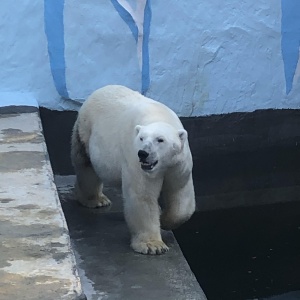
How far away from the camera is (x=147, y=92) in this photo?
4.48 metres

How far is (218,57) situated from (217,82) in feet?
0.50

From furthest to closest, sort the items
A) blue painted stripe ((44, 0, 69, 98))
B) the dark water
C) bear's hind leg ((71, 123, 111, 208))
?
1. blue painted stripe ((44, 0, 69, 98))
2. the dark water
3. bear's hind leg ((71, 123, 111, 208))

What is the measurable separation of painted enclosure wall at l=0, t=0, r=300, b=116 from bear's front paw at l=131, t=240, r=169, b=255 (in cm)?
138

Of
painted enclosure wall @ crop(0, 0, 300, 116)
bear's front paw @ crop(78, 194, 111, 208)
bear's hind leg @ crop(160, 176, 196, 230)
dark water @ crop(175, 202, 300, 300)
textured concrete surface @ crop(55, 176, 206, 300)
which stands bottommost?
dark water @ crop(175, 202, 300, 300)

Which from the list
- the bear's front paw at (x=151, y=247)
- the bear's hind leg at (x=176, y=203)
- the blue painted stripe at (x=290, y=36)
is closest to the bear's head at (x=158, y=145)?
the bear's hind leg at (x=176, y=203)

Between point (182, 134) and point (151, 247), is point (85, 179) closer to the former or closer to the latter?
point (151, 247)

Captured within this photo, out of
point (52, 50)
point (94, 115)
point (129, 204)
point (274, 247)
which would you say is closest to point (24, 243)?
point (129, 204)

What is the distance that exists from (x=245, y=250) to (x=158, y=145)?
1744 millimetres

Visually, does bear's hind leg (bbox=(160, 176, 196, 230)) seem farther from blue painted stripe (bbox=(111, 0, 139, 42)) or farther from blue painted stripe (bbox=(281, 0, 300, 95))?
blue painted stripe (bbox=(281, 0, 300, 95))

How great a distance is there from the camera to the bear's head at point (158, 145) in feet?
9.60

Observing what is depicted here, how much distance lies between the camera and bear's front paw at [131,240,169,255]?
10.6 feet

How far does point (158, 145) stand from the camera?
295cm

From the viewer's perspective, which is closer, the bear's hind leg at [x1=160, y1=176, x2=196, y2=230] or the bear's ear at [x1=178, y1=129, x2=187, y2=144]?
the bear's ear at [x1=178, y1=129, x2=187, y2=144]

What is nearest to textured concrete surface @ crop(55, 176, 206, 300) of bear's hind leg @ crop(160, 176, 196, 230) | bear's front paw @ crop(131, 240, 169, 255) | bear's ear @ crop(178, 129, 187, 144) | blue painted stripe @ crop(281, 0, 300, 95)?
bear's front paw @ crop(131, 240, 169, 255)
